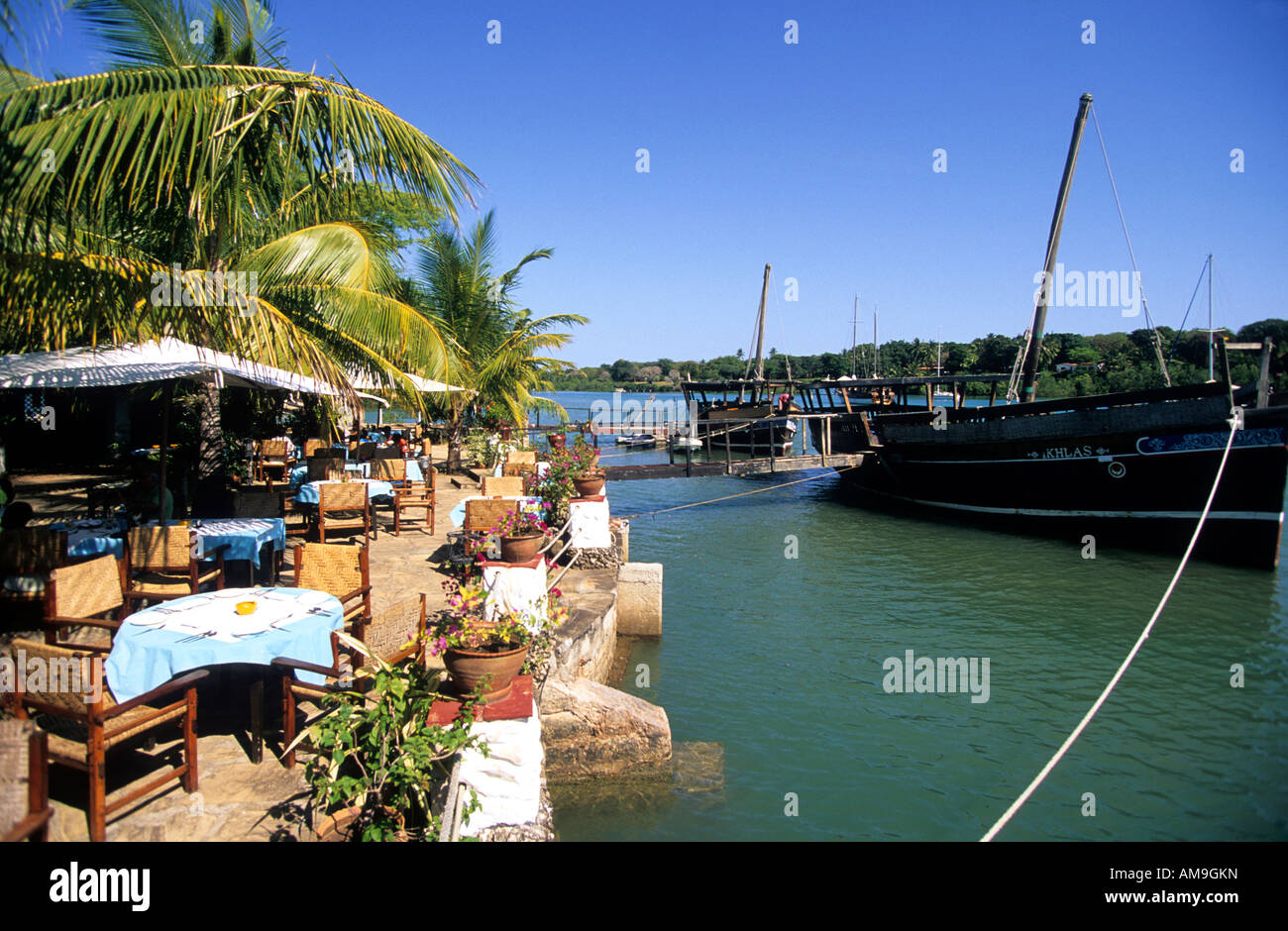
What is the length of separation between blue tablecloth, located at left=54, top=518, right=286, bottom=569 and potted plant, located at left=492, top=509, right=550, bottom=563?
220 cm

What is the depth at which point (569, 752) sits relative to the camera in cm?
571

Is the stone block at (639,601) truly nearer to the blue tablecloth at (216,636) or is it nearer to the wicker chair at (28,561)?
the blue tablecloth at (216,636)

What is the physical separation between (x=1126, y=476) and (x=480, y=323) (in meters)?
16.4

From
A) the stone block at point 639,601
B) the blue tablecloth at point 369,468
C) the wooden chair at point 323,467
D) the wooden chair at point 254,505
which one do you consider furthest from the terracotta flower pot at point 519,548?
the blue tablecloth at point 369,468

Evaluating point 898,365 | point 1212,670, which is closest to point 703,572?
point 1212,670

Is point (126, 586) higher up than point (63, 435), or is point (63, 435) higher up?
point (63, 435)

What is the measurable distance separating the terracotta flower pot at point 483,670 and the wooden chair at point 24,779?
1862 millimetres

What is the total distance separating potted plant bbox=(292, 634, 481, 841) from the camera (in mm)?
3168

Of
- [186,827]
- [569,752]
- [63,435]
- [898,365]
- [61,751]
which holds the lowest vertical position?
[569,752]

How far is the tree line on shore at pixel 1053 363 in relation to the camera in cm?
3684
